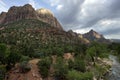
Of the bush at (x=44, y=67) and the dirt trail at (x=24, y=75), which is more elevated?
the bush at (x=44, y=67)

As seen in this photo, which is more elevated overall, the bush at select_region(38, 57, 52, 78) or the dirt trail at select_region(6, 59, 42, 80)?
the bush at select_region(38, 57, 52, 78)

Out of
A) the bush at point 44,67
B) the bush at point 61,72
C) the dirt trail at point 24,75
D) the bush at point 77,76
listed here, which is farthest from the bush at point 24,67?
the bush at point 77,76

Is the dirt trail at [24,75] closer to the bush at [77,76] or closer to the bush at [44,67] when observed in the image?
the bush at [44,67]

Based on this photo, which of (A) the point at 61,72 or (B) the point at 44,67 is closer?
(A) the point at 61,72

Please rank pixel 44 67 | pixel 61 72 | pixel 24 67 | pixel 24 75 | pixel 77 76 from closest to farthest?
pixel 77 76
pixel 24 75
pixel 61 72
pixel 24 67
pixel 44 67

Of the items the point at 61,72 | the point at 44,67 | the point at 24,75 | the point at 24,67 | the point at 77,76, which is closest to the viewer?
the point at 77,76

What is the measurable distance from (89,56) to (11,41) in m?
46.6

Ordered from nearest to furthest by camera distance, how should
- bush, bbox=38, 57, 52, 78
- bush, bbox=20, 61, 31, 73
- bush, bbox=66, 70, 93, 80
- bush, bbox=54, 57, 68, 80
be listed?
bush, bbox=66, 70, 93, 80, bush, bbox=54, 57, 68, 80, bush, bbox=38, 57, 52, 78, bush, bbox=20, 61, 31, 73

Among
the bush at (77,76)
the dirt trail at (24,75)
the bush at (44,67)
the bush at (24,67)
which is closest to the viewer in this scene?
the bush at (77,76)

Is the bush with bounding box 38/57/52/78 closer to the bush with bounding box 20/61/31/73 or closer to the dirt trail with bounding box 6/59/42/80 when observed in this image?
the dirt trail with bounding box 6/59/42/80

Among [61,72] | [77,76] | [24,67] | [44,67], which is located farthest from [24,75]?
[77,76]

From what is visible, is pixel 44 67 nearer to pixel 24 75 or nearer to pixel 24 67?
pixel 24 67

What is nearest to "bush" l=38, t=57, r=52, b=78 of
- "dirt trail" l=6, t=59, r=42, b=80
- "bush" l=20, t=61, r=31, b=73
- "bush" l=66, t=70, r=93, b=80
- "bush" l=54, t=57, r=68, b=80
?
"dirt trail" l=6, t=59, r=42, b=80

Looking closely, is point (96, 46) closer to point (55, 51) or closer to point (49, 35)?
point (55, 51)
